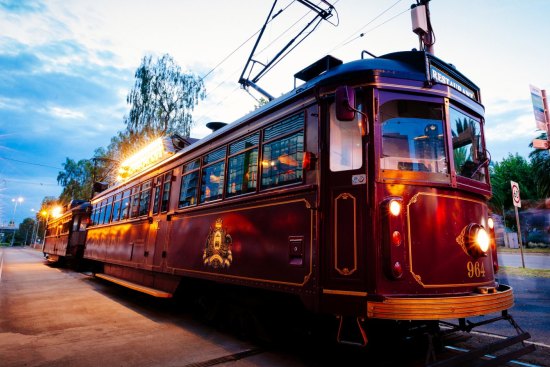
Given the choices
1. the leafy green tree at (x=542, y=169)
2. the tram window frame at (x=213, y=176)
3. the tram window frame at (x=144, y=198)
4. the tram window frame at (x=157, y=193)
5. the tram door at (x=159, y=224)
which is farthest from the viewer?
the leafy green tree at (x=542, y=169)

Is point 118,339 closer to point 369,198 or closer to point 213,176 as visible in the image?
point 213,176

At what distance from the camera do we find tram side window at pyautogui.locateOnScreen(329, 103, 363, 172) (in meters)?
3.48

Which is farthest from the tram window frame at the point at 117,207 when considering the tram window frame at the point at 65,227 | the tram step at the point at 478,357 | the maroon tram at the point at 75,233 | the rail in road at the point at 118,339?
the tram step at the point at 478,357

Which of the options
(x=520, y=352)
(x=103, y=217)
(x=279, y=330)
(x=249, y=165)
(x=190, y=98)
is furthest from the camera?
(x=190, y=98)

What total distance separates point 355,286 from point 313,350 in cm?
157

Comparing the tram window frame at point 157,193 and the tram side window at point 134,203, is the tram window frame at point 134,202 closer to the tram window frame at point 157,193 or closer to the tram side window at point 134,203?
the tram side window at point 134,203

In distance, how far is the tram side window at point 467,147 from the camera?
3791mm

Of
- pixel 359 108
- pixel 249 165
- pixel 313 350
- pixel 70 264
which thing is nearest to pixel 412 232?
pixel 359 108

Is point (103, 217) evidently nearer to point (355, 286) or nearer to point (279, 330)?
point (279, 330)

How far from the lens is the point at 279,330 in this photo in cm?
430

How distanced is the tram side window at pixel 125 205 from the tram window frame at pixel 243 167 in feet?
17.8

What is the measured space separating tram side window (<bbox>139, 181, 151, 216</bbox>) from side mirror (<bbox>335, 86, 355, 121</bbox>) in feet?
19.5

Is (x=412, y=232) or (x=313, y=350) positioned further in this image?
(x=313, y=350)

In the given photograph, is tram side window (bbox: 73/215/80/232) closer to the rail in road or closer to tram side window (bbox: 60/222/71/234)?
tram side window (bbox: 60/222/71/234)
